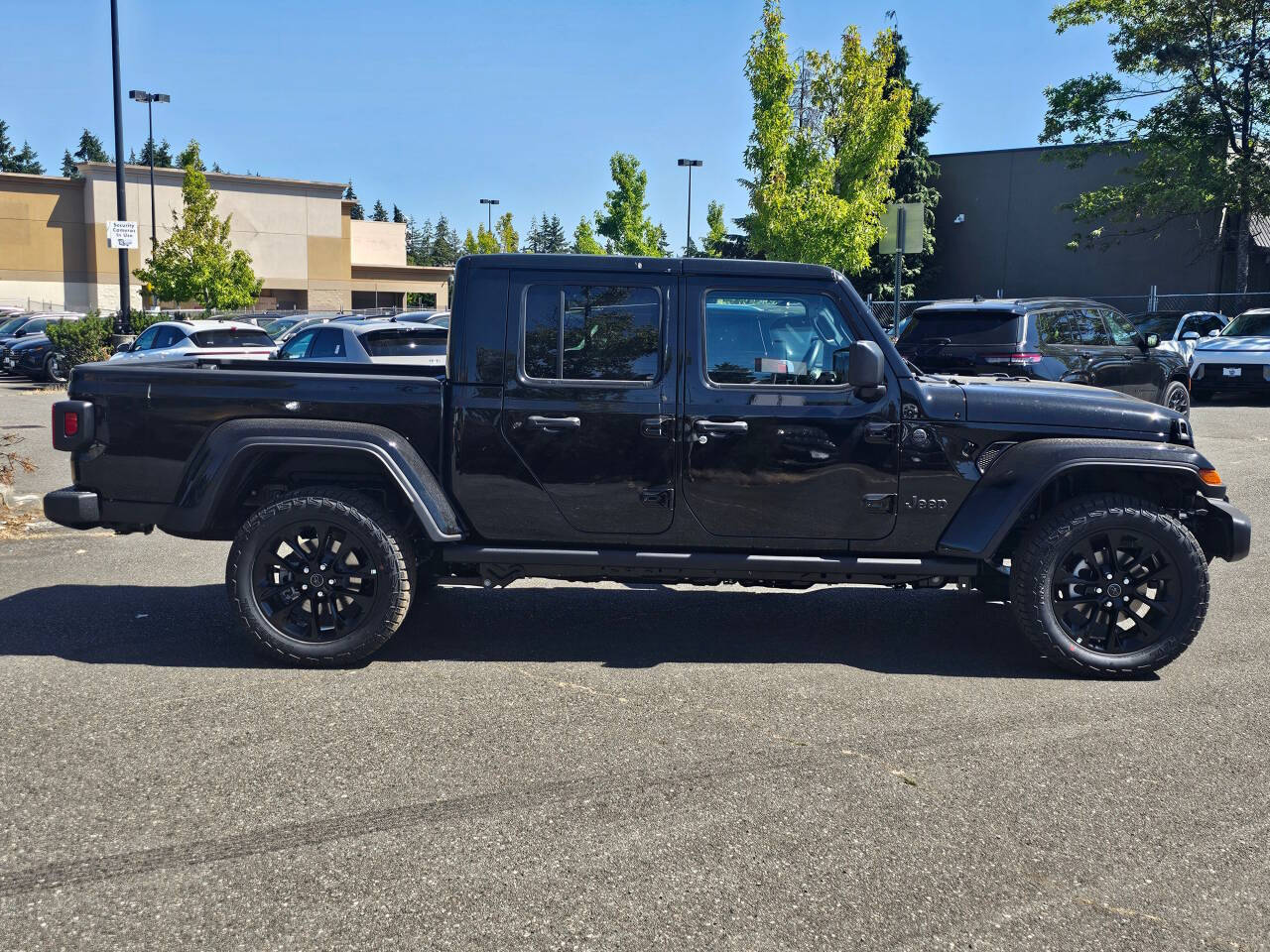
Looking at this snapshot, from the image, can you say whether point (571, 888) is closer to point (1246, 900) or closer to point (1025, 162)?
point (1246, 900)

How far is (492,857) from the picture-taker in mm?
3559

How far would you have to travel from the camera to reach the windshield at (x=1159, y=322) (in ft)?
82.2

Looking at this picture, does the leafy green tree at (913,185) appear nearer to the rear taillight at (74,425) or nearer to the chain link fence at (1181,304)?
the chain link fence at (1181,304)

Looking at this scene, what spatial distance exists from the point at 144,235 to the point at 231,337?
47.5m

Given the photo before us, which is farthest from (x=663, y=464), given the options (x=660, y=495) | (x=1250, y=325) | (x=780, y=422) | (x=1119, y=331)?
(x=1250, y=325)

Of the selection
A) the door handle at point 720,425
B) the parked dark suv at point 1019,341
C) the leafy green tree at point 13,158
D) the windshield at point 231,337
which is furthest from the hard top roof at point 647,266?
the leafy green tree at point 13,158

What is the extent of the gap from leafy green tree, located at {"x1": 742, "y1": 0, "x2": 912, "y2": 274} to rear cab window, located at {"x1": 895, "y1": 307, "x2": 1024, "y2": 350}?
661 inches

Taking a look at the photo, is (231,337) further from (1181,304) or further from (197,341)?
(1181,304)

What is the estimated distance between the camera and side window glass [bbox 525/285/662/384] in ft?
18.2

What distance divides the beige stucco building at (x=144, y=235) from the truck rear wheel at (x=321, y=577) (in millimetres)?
57593

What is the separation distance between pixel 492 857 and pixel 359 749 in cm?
108

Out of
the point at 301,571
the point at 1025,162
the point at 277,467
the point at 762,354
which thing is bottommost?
the point at 301,571

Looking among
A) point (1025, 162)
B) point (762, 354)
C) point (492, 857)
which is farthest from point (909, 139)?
point (492, 857)

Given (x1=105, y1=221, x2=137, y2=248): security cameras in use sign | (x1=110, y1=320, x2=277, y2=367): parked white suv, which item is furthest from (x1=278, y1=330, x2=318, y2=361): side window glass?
(x1=105, y1=221, x2=137, y2=248): security cameras in use sign
